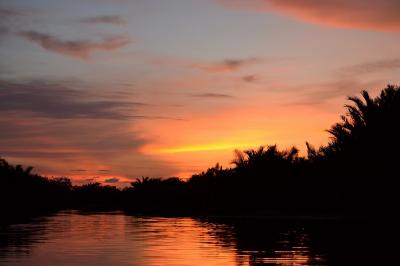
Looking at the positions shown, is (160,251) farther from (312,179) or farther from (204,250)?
(312,179)

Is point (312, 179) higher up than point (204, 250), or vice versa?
point (312, 179)

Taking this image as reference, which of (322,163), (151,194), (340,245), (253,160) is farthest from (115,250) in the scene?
(151,194)

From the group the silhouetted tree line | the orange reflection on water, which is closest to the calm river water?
the orange reflection on water

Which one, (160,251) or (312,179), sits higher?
(312,179)

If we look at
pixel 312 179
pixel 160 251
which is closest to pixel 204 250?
pixel 160 251

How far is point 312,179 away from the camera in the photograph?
5138cm

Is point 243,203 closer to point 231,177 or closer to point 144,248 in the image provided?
point 231,177

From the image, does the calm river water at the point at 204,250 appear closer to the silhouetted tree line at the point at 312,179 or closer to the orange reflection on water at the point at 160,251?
the orange reflection on water at the point at 160,251

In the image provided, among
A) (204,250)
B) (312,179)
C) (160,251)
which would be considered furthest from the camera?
(312,179)

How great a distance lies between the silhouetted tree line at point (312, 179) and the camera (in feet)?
132

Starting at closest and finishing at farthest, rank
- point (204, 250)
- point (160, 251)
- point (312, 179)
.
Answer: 1. point (160, 251)
2. point (204, 250)
3. point (312, 179)

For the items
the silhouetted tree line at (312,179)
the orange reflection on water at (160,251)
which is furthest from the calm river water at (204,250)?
the silhouetted tree line at (312,179)

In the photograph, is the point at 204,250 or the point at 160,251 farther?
the point at 204,250

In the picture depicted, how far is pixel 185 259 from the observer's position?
18938 mm
